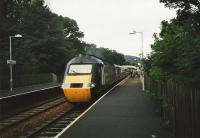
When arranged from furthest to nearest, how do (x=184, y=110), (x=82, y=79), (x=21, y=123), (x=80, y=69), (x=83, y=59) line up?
(x=83, y=59), (x=80, y=69), (x=82, y=79), (x=21, y=123), (x=184, y=110)

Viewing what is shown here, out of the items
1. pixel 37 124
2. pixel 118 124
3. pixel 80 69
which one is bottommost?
pixel 37 124

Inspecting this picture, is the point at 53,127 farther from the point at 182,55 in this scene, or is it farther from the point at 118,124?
the point at 182,55

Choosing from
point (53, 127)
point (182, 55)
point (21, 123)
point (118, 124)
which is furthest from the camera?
point (21, 123)

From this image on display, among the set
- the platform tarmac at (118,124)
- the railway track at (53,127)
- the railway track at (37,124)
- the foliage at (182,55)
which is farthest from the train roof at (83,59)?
the foliage at (182,55)

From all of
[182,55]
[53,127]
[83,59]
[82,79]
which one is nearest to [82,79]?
[82,79]

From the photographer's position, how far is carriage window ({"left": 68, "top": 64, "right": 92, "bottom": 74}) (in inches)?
1071

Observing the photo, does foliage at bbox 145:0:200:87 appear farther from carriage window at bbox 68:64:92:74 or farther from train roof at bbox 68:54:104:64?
train roof at bbox 68:54:104:64

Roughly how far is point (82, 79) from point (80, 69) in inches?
46.8

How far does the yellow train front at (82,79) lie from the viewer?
25875mm

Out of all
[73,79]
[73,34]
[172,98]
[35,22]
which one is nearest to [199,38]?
[172,98]

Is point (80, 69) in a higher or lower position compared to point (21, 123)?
higher

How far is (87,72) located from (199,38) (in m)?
15.7

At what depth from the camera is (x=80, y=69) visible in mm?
27469

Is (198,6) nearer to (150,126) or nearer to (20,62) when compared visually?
(150,126)
